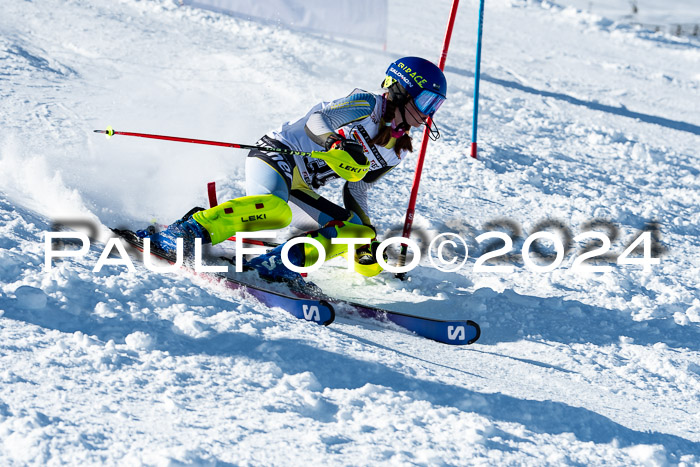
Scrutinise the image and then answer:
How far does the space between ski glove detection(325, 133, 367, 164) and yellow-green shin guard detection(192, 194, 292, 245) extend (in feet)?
1.58

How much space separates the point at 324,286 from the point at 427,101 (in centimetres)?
144

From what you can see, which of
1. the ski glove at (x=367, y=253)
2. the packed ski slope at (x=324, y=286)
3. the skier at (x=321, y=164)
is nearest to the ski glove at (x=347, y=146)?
the skier at (x=321, y=164)

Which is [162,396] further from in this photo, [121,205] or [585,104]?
[585,104]

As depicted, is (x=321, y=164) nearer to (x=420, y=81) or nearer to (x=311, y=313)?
(x=420, y=81)

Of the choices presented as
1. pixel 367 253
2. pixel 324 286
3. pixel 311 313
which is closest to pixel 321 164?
pixel 367 253

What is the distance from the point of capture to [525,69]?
11.5 m

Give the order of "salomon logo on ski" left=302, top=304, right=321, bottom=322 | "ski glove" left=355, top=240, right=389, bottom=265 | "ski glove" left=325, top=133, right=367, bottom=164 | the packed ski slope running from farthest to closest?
"ski glove" left=355, top=240, right=389, bottom=265 < "ski glove" left=325, top=133, right=367, bottom=164 < "salomon logo on ski" left=302, top=304, right=321, bottom=322 < the packed ski slope

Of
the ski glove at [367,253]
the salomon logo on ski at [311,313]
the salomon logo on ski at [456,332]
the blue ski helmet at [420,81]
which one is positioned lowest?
the salomon logo on ski at [456,332]

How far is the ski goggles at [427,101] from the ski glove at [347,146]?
1.66 feet

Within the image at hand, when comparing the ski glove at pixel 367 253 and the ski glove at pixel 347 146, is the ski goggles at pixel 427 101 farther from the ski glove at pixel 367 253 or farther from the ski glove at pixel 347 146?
the ski glove at pixel 367 253

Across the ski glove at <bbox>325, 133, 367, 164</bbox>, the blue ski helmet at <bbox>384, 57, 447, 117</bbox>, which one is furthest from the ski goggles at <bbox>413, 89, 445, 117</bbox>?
the ski glove at <bbox>325, 133, 367, 164</bbox>

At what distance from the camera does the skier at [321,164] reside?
459 cm

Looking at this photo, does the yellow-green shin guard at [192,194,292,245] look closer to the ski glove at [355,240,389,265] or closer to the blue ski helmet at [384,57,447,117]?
the ski glove at [355,240,389,265]

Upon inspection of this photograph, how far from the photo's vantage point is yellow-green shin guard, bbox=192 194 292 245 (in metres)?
A: 4.59
